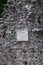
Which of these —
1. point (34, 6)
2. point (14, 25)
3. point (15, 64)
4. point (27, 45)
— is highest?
point (34, 6)

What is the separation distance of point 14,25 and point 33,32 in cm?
64

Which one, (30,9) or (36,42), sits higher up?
(30,9)

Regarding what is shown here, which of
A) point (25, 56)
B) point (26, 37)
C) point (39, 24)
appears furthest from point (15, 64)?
point (39, 24)

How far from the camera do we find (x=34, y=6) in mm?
7590

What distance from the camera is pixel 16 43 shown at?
772 centimetres

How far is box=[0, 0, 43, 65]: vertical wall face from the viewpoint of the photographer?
7520 mm

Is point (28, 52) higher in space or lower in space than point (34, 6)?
lower

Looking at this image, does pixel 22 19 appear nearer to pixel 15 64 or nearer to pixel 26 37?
pixel 26 37

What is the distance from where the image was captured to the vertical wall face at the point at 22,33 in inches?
296

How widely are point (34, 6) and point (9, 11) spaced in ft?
2.58

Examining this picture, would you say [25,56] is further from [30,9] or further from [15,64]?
[30,9]

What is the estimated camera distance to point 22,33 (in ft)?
24.8

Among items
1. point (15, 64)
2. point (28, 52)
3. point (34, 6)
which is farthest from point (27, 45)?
point (34, 6)

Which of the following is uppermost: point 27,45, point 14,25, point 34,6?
point 34,6
